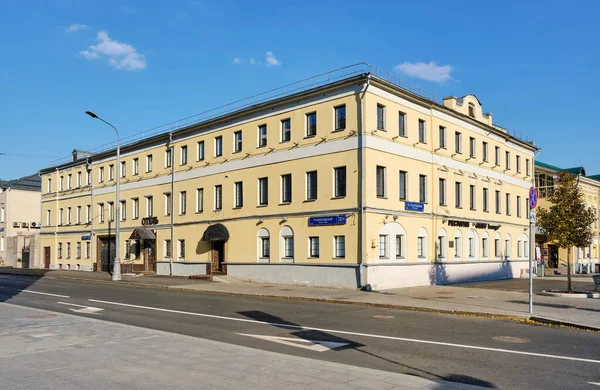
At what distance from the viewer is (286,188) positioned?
1224 inches

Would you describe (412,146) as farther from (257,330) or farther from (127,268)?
(127,268)

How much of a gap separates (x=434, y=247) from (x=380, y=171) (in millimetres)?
6446

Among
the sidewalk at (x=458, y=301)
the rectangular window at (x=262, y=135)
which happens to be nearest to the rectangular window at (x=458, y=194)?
the sidewalk at (x=458, y=301)

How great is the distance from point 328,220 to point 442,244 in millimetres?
8483

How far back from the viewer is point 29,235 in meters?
59.0

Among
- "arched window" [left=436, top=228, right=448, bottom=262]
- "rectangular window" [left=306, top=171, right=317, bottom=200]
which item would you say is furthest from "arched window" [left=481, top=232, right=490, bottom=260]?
"rectangular window" [left=306, top=171, right=317, bottom=200]

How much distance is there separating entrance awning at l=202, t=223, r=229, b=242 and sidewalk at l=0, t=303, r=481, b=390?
22.8m

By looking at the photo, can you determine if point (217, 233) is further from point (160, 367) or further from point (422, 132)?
point (160, 367)

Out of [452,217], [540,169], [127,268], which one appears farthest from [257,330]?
[540,169]

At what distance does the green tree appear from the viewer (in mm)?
24062

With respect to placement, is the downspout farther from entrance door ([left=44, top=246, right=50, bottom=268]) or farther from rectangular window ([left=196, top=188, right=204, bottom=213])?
entrance door ([left=44, top=246, right=50, bottom=268])

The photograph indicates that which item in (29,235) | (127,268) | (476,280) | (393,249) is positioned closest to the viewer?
(393,249)

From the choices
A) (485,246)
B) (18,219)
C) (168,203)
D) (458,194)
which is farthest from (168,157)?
(18,219)

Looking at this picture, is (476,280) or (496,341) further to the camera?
(476,280)
